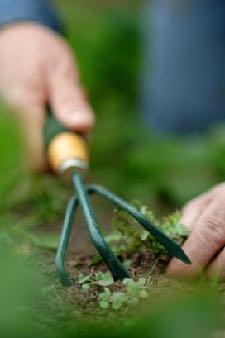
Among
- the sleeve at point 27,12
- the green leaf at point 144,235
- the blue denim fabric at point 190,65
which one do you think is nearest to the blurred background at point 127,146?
the blue denim fabric at point 190,65

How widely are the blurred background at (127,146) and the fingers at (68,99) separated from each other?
20 centimetres

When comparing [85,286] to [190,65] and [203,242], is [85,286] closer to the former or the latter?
[203,242]

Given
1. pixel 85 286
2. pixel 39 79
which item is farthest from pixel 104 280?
pixel 39 79

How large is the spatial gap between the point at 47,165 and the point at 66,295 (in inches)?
31.8

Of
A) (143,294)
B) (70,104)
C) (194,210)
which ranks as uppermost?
(70,104)

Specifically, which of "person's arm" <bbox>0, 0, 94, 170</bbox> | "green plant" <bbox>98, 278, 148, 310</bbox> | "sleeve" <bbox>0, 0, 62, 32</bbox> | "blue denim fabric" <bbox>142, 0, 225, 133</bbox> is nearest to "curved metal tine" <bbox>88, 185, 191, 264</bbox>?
"green plant" <bbox>98, 278, 148, 310</bbox>

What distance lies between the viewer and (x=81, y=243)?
5.65ft

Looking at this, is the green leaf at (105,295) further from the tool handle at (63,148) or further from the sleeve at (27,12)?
the sleeve at (27,12)

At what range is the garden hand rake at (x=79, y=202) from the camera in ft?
3.95

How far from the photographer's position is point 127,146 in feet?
10.5

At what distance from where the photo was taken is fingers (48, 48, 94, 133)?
1915 millimetres

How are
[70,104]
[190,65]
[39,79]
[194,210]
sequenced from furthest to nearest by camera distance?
[190,65] < [39,79] < [70,104] < [194,210]

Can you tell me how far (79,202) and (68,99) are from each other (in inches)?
26.0

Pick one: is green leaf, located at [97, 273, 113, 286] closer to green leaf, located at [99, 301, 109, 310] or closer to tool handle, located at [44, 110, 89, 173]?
green leaf, located at [99, 301, 109, 310]
